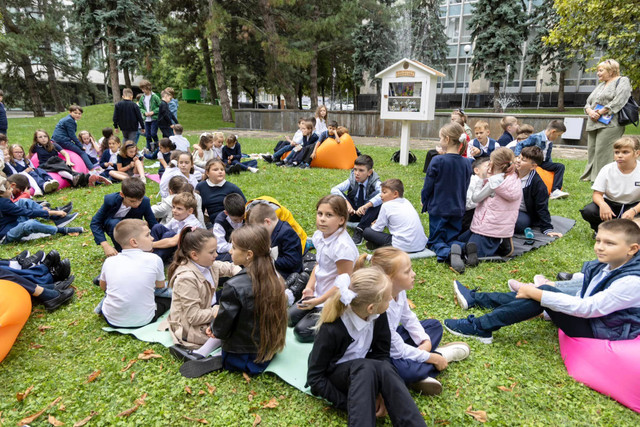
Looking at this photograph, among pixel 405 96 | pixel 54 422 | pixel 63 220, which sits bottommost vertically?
pixel 54 422

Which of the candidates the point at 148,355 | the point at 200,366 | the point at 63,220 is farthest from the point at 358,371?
the point at 63,220

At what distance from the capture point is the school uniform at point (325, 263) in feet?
11.3

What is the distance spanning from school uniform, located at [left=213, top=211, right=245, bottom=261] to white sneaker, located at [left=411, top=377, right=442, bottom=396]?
258cm

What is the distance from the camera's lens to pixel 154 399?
2834 millimetres

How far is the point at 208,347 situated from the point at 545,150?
22.5 feet

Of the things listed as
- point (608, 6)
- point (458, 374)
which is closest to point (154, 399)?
point (458, 374)

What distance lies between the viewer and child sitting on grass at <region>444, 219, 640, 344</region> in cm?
275

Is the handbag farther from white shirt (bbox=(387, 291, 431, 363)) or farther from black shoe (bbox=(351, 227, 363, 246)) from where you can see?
white shirt (bbox=(387, 291, 431, 363))

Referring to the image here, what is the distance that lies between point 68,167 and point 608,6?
627 inches

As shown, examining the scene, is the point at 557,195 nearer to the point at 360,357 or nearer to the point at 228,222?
the point at 228,222

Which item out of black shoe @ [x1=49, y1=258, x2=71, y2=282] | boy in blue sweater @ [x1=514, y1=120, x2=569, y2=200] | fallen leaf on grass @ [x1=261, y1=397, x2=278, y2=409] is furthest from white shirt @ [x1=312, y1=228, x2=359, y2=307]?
boy in blue sweater @ [x1=514, y1=120, x2=569, y2=200]

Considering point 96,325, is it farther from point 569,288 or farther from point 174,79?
point 174,79

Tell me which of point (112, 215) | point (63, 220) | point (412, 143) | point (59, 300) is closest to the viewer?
point (59, 300)

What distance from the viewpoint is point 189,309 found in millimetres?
3338
